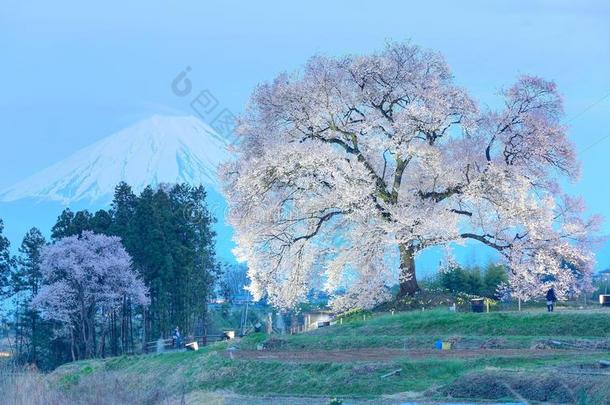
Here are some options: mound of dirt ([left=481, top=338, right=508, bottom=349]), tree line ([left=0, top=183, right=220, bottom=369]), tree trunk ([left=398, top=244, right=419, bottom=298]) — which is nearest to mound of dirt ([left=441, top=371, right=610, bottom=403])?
mound of dirt ([left=481, top=338, right=508, bottom=349])

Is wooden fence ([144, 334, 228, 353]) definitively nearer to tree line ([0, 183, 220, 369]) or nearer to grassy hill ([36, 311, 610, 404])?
tree line ([0, 183, 220, 369])

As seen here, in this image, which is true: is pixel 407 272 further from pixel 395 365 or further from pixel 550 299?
pixel 395 365

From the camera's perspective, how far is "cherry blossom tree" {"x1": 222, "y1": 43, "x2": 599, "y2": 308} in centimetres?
3572

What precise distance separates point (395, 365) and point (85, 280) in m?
30.6

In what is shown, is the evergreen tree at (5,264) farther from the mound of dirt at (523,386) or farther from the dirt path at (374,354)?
the mound of dirt at (523,386)

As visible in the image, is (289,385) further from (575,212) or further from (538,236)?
(575,212)

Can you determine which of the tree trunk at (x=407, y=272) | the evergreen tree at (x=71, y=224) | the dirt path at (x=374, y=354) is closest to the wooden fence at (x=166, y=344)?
the tree trunk at (x=407, y=272)

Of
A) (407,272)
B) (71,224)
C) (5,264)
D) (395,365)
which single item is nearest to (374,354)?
(395,365)

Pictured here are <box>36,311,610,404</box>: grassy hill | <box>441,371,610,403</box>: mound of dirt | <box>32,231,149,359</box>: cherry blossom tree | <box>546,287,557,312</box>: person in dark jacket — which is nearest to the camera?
<box>441,371,610,403</box>: mound of dirt

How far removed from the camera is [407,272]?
37812 millimetres

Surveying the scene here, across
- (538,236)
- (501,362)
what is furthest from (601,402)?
(538,236)

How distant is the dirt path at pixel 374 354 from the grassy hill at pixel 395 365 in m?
0.03

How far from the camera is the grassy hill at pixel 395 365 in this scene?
19.2 m

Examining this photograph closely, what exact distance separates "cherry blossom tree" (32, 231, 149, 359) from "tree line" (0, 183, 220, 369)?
0.17 feet
